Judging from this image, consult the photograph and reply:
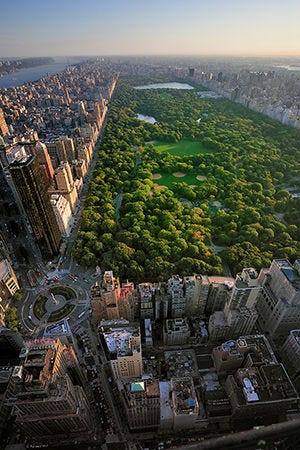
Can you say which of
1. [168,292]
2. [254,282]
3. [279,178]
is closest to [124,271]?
[168,292]

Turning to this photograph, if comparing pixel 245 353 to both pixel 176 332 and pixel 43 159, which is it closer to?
pixel 176 332

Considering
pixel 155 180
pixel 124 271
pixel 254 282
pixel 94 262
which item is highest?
pixel 155 180

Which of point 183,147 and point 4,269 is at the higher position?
point 183,147

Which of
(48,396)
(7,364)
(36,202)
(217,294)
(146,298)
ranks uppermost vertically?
(36,202)

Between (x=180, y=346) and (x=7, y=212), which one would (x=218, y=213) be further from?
(x=7, y=212)

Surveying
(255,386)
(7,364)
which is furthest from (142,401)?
(7,364)

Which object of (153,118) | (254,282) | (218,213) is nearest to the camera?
(254,282)
